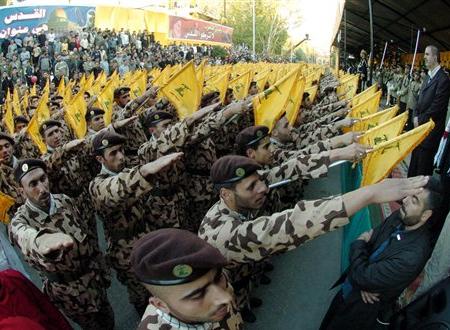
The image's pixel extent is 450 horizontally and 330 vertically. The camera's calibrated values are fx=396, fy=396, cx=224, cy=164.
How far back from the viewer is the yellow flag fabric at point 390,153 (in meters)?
2.97

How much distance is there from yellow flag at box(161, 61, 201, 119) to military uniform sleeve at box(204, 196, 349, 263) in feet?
10.3

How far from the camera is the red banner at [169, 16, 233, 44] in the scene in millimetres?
28875

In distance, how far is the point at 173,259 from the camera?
1441mm

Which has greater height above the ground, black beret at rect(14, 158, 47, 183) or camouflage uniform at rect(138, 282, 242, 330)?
black beret at rect(14, 158, 47, 183)

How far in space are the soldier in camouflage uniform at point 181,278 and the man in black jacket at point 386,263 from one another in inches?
47.4

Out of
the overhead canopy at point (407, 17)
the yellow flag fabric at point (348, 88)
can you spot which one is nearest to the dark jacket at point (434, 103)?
the yellow flag fabric at point (348, 88)

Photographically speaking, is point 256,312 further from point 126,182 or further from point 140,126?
point 140,126

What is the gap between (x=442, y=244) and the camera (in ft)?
7.54

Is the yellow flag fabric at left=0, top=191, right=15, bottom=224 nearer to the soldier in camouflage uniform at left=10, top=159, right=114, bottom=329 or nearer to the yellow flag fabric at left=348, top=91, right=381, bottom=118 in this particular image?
the soldier in camouflage uniform at left=10, top=159, right=114, bottom=329

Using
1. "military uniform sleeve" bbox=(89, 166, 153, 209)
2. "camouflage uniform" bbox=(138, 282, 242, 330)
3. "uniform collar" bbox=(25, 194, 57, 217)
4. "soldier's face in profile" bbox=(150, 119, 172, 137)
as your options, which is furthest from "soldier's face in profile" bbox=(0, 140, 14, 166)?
"camouflage uniform" bbox=(138, 282, 242, 330)

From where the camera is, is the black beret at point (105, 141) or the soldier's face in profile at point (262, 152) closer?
the black beret at point (105, 141)

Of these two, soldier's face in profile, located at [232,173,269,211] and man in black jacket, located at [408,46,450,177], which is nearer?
soldier's face in profile, located at [232,173,269,211]

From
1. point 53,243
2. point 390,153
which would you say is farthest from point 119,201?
point 390,153

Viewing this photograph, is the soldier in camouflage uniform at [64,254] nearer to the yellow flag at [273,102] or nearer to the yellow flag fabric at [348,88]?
the yellow flag at [273,102]
